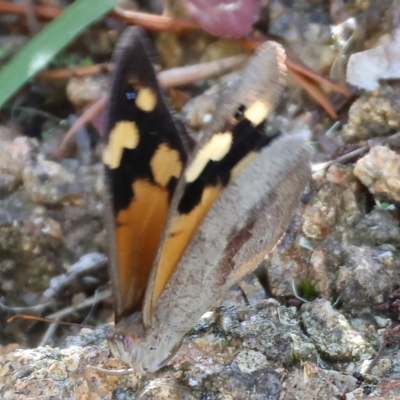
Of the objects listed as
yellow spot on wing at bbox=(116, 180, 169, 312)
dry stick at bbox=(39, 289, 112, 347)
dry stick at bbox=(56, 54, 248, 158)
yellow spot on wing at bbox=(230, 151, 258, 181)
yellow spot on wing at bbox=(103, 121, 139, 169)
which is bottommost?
dry stick at bbox=(39, 289, 112, 347)

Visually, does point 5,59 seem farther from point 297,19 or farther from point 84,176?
point 297,19

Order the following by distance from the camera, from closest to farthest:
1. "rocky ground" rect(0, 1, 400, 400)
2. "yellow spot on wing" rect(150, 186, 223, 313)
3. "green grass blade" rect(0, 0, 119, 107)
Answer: "yellow spot on wing" rect(150, 186, 223, 313)
"rocky ground" rect(0, 1, 400, 400)
"green grass blade" rect(0, 0, 119, 107)

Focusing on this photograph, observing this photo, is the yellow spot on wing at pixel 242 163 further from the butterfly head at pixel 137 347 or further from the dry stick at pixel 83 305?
the dry stick at pixel 83 305

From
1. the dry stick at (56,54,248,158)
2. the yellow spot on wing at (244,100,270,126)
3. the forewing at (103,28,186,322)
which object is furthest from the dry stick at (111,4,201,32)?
the yellow spot on wing at (244,100,270,126)

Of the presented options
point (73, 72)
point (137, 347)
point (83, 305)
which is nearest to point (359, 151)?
point (137, 347)

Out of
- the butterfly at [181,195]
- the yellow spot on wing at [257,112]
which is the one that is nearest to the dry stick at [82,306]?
the butterfly at [181,195]

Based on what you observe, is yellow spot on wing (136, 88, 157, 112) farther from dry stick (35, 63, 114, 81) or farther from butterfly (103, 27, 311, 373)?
dry stick (35, 63, 114, 81)

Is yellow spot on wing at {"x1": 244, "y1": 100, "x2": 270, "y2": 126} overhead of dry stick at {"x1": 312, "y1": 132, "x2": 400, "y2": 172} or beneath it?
overhead

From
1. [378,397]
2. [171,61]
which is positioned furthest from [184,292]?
[171,61]
